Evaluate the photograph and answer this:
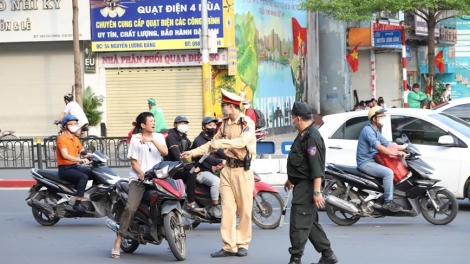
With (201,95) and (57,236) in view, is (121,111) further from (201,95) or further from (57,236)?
(57,236)

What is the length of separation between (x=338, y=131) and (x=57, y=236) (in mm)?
4740

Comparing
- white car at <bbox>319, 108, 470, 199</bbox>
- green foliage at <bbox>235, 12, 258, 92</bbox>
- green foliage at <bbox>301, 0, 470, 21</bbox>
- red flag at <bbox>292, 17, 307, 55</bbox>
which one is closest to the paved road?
white car at <bbox>319, 108, 470, 199</bbox>

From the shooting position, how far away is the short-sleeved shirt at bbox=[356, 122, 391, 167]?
1262 cm

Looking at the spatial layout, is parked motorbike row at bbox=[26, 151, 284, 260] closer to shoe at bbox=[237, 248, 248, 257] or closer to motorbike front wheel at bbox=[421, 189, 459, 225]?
shoe at bbox=[237, 248, 248, 257]

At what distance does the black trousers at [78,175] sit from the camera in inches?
511

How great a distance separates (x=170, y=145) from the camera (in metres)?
12.2

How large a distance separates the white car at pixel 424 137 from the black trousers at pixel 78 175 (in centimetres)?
Answer: 385

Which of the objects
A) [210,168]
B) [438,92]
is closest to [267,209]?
[210,168]

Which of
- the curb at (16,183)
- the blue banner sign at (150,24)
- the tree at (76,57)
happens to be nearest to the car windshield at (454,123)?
the curb at (16,183)

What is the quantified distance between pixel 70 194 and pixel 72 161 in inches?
18.3

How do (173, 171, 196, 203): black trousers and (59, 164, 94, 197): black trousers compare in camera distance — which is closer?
(173, 171, 196, 203): black trousers

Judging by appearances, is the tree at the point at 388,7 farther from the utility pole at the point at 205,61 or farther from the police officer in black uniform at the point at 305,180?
the police officer in black uniform at the point at 305,180

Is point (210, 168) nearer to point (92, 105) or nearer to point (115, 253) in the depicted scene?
point (115, 253)

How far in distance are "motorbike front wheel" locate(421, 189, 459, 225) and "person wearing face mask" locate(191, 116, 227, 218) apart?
8.92 feet
